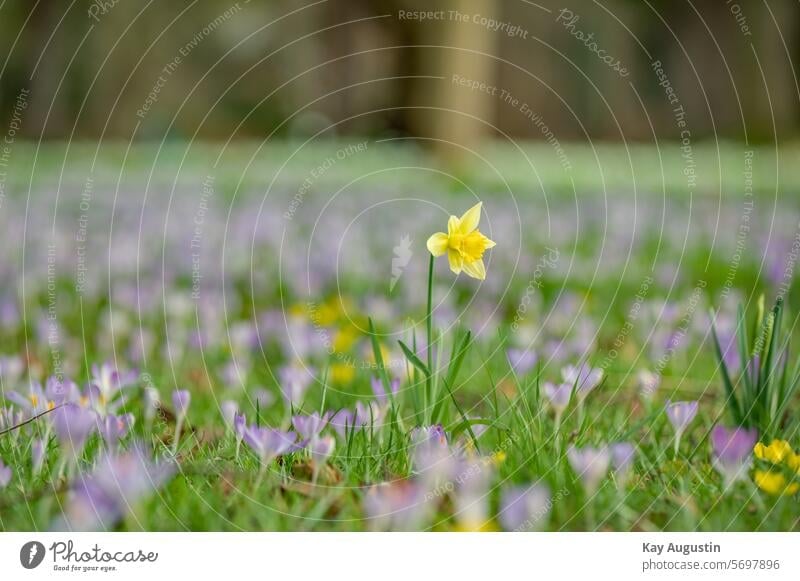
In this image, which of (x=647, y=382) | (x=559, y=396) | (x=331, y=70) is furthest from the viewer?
(x=331, y=70)

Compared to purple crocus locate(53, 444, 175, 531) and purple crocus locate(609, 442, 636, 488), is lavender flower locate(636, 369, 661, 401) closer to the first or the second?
purple crocus locate(609, 442, 636, 488)

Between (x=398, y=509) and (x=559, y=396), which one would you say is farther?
(x=559, y=396)

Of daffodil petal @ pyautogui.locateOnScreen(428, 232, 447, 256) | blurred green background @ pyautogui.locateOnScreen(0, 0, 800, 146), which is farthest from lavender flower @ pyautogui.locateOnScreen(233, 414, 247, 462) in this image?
blurred green background @ pyautogui.locateOnScreen(0, 0, 800, 146)

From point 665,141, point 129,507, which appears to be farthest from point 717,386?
point 665,141

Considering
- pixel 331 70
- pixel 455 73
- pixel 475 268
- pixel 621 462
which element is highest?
pixel 331 70

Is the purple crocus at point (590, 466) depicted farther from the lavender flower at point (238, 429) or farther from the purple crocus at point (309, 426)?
the lavender flower at point (238, 429)

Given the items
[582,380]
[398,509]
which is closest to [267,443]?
[398,509]
